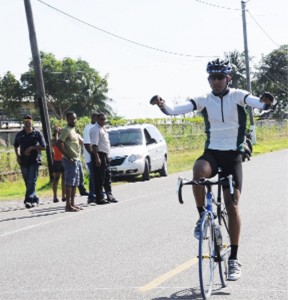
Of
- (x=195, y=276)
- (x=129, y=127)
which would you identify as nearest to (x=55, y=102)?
(x=129, y=127)

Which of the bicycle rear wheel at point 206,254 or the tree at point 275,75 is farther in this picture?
the tree at point 275,75

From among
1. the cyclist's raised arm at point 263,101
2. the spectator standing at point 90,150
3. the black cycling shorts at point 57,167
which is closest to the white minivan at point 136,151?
the black cycling shorts at point 57,167

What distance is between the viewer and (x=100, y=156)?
14961mm

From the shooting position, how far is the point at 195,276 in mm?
7266

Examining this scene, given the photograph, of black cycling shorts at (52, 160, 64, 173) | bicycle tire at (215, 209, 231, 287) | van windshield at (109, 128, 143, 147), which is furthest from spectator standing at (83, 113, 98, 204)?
bicycle tire at (215, 209, 231, 287)

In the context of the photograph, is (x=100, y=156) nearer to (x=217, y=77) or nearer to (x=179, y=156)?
(x=217, y=77)

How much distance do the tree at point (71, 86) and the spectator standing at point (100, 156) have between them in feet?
247

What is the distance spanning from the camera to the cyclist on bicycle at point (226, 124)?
22.0ft

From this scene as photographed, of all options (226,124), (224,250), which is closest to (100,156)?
(226,124)

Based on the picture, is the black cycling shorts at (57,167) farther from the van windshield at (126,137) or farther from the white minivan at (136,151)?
the van windshield at (126,137)

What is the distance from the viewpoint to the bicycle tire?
6512 mm

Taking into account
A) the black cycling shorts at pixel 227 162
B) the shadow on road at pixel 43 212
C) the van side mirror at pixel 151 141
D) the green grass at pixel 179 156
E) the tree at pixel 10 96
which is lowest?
the green grass at pixel 179 156

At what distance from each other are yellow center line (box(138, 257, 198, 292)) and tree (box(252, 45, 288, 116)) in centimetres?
8693

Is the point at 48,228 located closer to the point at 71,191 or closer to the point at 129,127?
the point at 71,191
